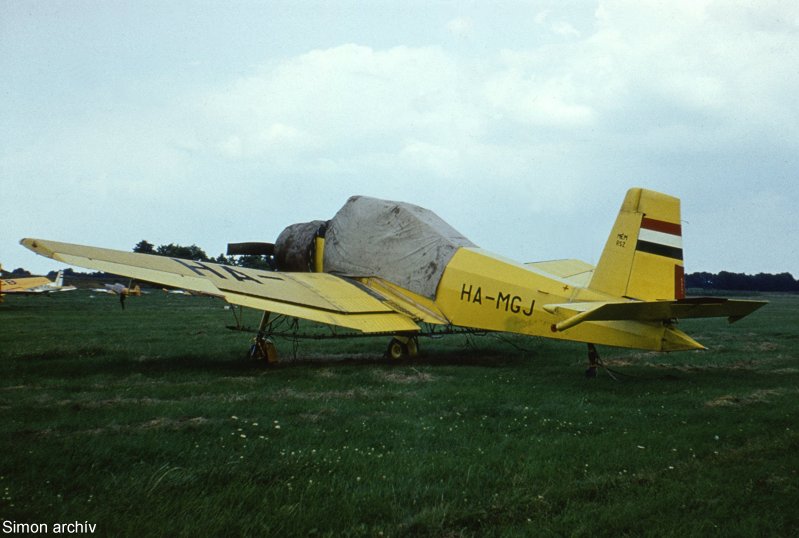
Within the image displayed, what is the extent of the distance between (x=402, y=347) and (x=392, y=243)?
2.33m

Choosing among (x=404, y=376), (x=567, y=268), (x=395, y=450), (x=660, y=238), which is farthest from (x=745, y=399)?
(x=567, y=268)

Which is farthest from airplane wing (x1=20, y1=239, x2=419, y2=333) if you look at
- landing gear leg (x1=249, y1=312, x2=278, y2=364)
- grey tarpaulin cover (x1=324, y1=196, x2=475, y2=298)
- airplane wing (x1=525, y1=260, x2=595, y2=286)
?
airplane wing (x1=525, y1=260, x2=595, y2=286)

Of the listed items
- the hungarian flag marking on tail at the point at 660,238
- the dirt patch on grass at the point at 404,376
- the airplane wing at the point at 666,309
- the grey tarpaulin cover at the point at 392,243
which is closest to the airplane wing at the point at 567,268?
the grey tarpaulin cover at the point at 392,243

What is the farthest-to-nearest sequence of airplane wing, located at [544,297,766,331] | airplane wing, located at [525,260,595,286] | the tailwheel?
airplane wing, located at [525,260,595,286] < the tailwheel < airplane wing, located at [544,297,766,331]

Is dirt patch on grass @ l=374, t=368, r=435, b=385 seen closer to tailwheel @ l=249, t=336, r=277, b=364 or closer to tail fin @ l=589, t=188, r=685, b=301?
tailwheel @ l=249, t=336, r=277, b=364

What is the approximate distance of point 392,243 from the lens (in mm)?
12711

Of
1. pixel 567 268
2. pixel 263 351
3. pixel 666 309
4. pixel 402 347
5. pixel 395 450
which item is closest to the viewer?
pixel 395 450

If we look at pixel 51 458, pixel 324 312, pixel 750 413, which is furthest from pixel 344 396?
pixel 750 413

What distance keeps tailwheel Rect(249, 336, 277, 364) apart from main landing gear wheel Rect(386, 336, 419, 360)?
257 cm

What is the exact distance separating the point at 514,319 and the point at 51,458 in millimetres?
7817

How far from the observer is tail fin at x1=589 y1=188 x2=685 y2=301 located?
881 cm

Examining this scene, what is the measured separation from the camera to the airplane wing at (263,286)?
29.7 ft

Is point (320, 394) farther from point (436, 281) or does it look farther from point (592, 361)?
point (592, 361)

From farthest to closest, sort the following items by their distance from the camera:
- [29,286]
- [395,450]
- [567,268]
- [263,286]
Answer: [29,286] < [567,268] < [263,286] < [395,450]
